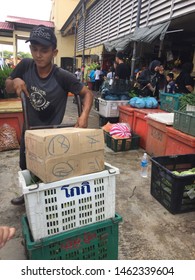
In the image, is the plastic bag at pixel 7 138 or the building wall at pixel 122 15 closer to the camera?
the plastic bag at pixel 7 138

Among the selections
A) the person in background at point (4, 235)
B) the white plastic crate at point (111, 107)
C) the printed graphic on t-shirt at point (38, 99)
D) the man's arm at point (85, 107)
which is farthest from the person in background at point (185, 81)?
the person in background at point (4, 235)

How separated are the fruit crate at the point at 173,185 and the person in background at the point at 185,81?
3409 millimetres

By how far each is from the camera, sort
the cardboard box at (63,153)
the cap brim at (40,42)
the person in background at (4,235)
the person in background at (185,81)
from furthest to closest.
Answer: the person in background at (185,81)
the cap brim at (40,42)
the cardboard box at (63,153)
the person in background at (4,235)

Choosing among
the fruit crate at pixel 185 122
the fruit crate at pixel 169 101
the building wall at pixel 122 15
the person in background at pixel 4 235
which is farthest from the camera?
the building wall at pixel 122 15

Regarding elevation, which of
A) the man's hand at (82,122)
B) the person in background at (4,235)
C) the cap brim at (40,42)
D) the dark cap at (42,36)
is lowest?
the person in background at (4,235)

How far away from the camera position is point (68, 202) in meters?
1.53

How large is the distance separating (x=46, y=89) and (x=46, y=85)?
0.04 metres

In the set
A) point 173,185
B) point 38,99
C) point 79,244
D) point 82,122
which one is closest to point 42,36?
point 38,99

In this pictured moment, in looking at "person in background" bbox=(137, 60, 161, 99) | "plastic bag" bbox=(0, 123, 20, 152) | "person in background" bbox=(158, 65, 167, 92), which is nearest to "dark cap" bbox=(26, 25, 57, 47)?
"plastic bag" bbox=(0, 123, 20, 152)

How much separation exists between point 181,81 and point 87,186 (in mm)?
5667

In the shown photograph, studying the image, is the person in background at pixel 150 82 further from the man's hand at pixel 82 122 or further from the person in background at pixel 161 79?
the man's hand at pixel 82 122

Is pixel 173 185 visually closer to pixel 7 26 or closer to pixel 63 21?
pixel 7 26

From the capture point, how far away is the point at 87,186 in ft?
5.15

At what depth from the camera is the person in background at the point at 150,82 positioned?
7.21 m
